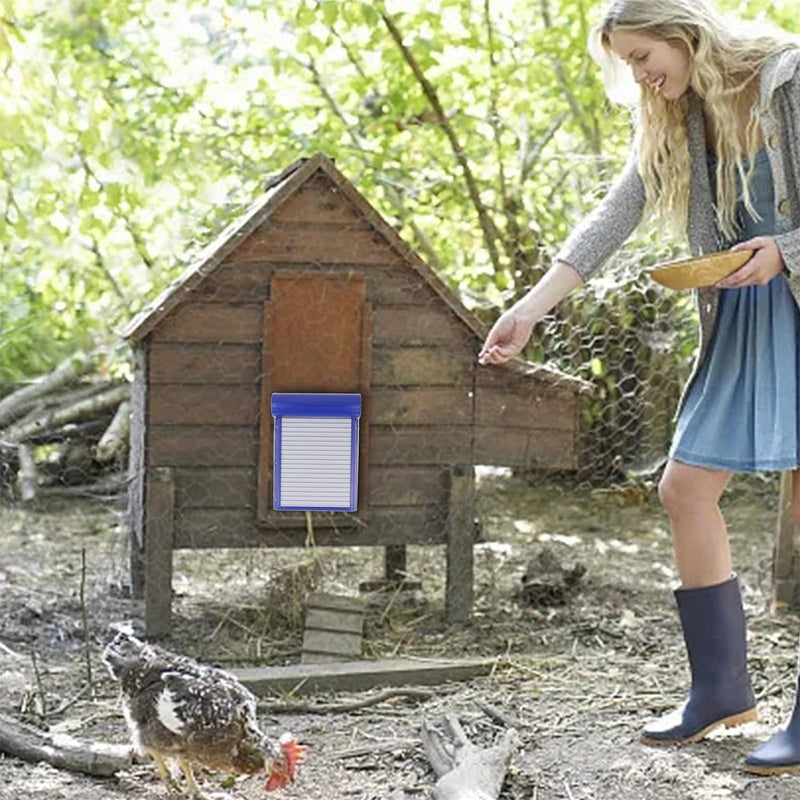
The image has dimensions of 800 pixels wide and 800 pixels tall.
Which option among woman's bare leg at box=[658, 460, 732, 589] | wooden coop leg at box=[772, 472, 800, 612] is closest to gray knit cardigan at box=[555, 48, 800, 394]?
woman's bare leg at box=[658, 460, 732, 589]

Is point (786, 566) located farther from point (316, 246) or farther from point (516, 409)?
point (316, 246)

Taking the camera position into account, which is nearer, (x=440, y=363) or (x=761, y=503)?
(x=440, y=363)

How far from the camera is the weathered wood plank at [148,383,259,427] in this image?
455 cm

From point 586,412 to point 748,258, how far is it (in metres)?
3.94

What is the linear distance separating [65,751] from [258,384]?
1.50 m

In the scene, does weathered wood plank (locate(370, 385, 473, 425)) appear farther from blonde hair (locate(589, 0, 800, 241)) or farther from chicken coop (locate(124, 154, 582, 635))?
blonde hair (locate(589, 0, 800, 241))

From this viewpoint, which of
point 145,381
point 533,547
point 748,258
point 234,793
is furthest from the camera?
point 533,547

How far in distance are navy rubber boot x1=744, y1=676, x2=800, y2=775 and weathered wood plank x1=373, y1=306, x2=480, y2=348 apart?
1.76m

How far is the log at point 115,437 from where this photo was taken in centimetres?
670

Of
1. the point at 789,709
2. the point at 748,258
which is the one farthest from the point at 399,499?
the point at 748,258

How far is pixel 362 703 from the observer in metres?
3.98

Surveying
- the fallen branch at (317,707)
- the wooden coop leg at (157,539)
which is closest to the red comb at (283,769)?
the fallen branch at (317,707)

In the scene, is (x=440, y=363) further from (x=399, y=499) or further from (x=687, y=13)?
(x=687, y=13)

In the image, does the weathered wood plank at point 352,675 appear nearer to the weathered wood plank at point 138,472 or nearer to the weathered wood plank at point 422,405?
the weathered wood plank at point 138,472
